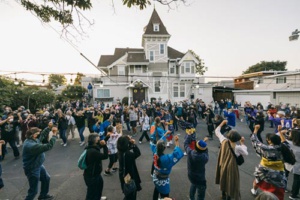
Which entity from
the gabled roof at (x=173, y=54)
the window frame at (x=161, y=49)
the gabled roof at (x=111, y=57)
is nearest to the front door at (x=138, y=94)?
the window frame at (x=161, y=49)

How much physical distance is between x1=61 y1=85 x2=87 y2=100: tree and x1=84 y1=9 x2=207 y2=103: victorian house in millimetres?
2730

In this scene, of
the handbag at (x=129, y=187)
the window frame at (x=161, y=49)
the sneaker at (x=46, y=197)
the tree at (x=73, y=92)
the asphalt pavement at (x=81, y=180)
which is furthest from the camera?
the tree at (x=73, y=92)

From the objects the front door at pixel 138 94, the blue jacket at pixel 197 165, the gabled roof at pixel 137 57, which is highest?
the gabled roof at pixel 137 57

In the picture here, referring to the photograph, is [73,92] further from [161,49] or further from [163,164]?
[163,164]

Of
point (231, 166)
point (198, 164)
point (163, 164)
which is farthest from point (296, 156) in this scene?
point (163, 164)

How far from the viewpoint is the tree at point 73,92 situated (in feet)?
91.3

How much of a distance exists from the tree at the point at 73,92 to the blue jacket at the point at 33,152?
2604cm

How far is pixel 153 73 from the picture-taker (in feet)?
88.8

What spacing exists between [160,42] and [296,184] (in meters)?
26.1

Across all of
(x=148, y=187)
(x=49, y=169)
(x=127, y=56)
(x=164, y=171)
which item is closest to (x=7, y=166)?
(x=49, y=169)

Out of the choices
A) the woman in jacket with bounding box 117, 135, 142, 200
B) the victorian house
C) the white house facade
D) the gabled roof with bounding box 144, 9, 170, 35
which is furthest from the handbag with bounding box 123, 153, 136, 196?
the gabled roof with bounding box 144, 9, 170, 35

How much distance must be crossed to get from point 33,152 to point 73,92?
2656cm

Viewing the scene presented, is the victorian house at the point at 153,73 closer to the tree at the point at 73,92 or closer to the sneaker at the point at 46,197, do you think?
the tree at the point at 73,92

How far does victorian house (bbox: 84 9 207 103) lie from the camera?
26406mm
